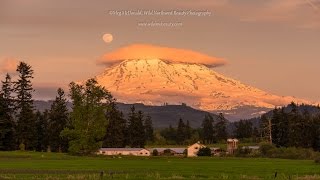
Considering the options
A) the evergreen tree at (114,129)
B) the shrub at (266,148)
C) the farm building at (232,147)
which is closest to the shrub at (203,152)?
the farm building at (232,147)

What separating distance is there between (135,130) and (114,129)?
10814 mm

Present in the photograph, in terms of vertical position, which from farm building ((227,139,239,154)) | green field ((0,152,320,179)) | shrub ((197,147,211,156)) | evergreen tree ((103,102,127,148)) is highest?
evergreen tree ((103,102,127,148))

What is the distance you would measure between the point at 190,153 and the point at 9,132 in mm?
53185

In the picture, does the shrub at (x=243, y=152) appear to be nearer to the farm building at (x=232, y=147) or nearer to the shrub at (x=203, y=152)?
the farm building at (x=232, y=147)

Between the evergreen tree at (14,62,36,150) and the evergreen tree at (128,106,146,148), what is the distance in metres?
41.3

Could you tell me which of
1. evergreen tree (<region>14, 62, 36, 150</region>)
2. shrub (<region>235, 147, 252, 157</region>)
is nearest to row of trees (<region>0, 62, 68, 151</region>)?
evergreen tree (<region>14, 62, 36, 150</region>)

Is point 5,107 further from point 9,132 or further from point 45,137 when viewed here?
point 45,137

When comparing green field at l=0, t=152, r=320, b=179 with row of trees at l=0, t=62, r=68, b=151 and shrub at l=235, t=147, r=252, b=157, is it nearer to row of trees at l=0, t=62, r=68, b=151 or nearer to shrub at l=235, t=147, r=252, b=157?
row of trees at l=0, t=62, r=68, b=151

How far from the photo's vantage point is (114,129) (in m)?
172

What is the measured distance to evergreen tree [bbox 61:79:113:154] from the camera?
126875 millimetres

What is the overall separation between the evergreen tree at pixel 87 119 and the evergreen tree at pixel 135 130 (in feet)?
154

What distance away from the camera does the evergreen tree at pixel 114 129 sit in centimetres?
16988

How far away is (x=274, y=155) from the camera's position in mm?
143375

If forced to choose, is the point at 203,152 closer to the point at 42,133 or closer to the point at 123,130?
the point at 123,130
